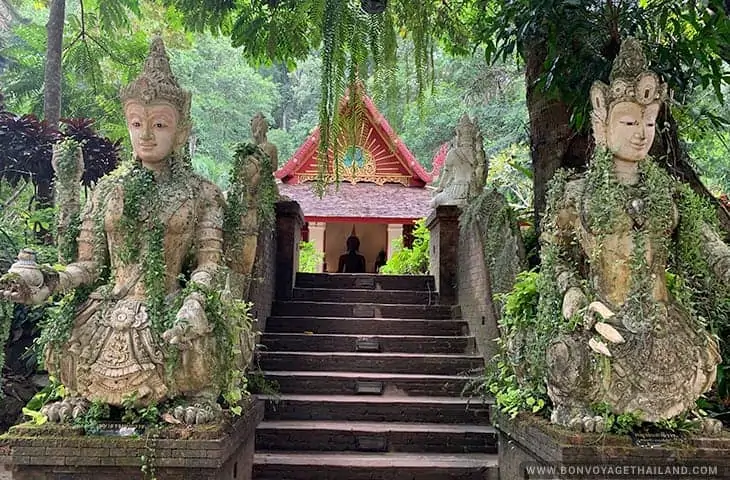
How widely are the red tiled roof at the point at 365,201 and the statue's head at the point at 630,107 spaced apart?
7.47 meters

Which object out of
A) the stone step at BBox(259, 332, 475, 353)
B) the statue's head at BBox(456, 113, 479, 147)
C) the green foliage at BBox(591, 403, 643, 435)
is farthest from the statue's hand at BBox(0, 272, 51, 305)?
the statue's head at BBox(456, 113, 479, 147)

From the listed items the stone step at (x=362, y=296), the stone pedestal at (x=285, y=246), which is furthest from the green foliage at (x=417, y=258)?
the stone pedestal at (x=285, y=246)

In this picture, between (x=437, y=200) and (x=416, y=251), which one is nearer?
(x=437, y=200)

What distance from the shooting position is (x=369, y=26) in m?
2.63

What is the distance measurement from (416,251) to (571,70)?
422cm

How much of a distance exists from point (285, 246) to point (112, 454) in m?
4.05

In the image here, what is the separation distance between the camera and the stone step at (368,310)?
6441 millimetres

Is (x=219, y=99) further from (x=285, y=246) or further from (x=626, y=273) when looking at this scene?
(x=626, y=273)

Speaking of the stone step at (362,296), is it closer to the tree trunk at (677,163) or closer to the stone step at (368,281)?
the stone step at (368,281)

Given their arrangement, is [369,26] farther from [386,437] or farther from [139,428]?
[386,437]

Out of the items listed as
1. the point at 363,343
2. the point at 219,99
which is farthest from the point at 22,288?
the point at 219,99

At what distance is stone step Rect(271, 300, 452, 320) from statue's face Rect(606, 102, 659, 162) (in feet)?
11.9

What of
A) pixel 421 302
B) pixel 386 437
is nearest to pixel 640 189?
pixel 386 437

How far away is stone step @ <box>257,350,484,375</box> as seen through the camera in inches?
216
